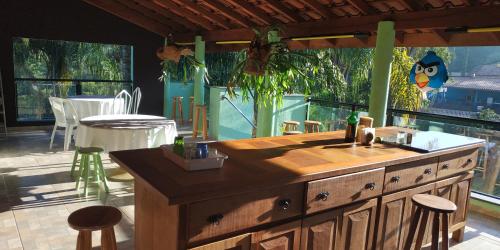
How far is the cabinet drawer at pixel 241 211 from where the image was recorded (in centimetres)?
159

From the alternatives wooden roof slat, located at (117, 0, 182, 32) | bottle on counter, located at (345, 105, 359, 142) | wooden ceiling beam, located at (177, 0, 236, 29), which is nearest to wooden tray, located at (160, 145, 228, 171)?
bottle on counter, located at (345, 105, 359, 142)

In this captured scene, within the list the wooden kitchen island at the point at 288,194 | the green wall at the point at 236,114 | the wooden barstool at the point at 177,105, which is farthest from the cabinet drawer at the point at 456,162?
the wooden barstool at the point at 177,105

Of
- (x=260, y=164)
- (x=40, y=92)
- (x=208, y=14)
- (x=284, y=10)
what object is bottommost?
(x=260, y=164)

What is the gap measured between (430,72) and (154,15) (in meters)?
6.03

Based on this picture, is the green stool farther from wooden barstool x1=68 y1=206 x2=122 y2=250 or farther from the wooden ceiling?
wooden barstool x1=68 y1=206 x2=122 y2=250

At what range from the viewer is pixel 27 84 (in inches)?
311

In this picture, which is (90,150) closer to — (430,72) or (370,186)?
(370,186)

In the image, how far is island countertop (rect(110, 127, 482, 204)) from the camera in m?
1.60

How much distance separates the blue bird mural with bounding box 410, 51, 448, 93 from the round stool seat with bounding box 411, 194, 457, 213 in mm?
2241

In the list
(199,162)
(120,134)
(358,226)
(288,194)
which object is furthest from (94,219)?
(120,134)

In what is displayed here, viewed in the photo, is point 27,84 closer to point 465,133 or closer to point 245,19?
point 245,19

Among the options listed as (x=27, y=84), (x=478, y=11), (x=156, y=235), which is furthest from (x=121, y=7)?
(x=156, y=235)

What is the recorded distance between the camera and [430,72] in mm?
4316

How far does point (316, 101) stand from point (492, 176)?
2.98 meters
